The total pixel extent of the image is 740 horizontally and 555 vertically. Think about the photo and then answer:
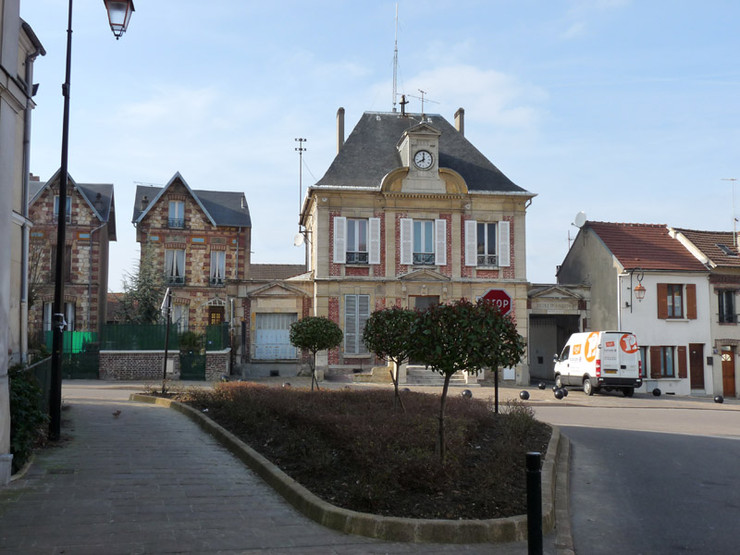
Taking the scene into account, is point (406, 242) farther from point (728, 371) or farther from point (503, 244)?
point (728, 371)

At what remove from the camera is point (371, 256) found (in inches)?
1182

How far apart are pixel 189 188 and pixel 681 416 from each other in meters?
27.4

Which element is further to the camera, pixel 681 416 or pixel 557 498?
pixel 681 416

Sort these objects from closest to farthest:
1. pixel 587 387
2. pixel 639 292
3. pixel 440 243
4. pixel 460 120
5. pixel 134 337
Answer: pixel 587 387, pixel 134 337, pixel 639 292, pixel 440 243, pixel 460 120

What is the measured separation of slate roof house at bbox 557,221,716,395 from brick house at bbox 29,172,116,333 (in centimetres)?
2467

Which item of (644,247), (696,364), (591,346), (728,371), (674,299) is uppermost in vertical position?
(644,247)

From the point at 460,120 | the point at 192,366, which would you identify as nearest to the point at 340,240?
the point at 192,366

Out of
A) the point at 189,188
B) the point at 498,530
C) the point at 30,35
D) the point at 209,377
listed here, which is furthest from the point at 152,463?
the point at 189,188

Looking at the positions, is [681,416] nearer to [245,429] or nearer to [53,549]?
[245,429]

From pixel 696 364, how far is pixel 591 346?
26.9 ft

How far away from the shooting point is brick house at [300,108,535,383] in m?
29.8

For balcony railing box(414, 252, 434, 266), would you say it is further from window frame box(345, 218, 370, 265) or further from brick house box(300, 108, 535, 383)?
window frame box(345, 218, 370, 265)

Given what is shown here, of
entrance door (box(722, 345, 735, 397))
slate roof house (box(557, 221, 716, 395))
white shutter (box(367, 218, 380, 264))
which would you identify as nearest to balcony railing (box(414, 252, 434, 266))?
white shutter (box(367, 218, 380, 264))

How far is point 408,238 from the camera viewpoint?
30.2 m
